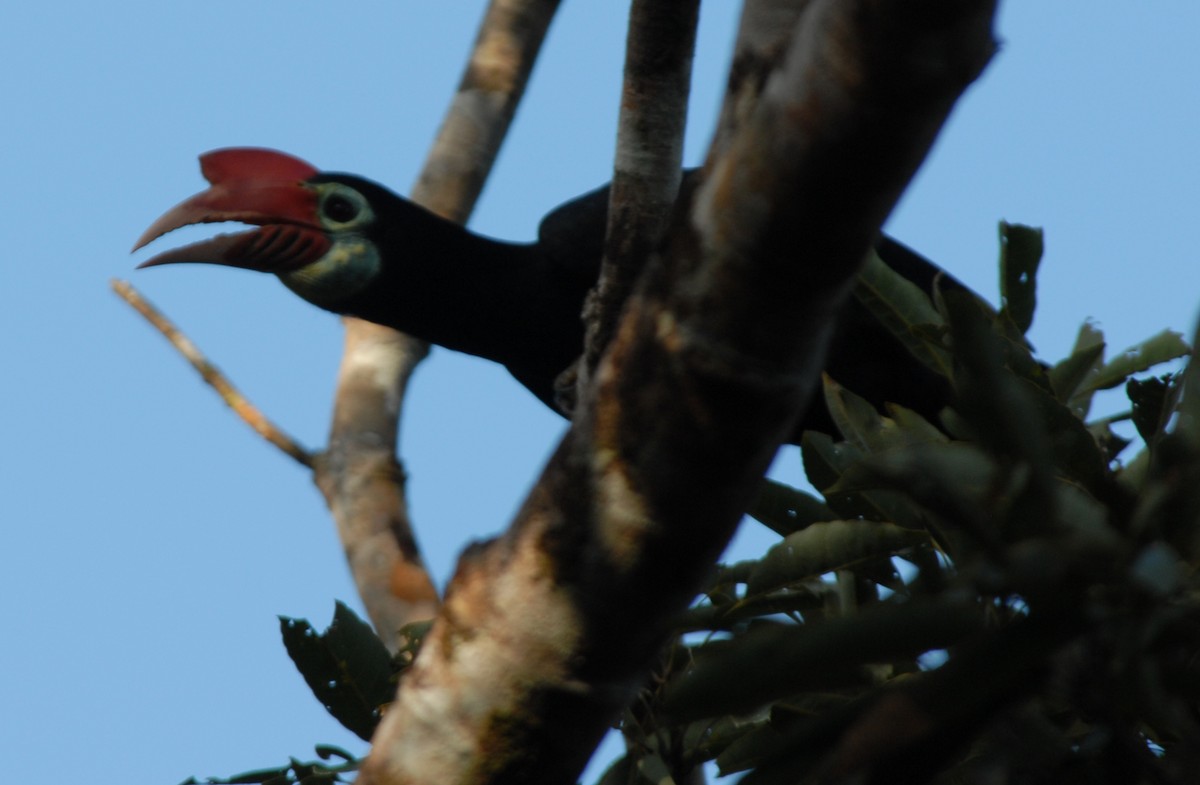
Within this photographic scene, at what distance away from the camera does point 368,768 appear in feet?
5.90

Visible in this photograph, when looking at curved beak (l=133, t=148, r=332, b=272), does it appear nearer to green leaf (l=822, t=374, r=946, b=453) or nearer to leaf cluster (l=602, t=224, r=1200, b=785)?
green leaf (l=822, t=374, r=946, b=453)

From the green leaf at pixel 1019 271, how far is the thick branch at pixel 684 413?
982mm

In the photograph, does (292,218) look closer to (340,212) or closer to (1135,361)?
(340,212)

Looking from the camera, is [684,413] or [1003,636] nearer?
[1003,636]

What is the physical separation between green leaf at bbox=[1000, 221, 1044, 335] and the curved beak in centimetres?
229

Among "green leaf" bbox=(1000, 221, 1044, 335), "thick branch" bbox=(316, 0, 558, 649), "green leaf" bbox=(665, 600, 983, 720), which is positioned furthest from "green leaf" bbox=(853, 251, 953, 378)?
"thick branch" bbox=(316, 0, 558, 649)

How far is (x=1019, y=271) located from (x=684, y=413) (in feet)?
3.47

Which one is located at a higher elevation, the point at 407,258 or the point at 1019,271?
the point at 407,258

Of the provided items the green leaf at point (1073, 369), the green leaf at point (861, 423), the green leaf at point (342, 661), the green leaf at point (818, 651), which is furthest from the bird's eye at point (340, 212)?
the green leaf at point (818, 651)

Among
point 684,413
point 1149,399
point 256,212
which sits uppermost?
point 256,212

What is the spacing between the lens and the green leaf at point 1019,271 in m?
2.34

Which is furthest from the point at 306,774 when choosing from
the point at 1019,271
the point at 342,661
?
the point at 1019,271

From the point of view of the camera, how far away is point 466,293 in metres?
4.21

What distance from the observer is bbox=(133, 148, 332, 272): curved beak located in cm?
399
